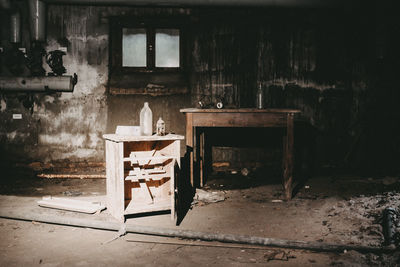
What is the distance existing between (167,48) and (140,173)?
139 inches

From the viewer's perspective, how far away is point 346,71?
6.57 meters

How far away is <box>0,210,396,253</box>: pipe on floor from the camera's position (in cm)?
304

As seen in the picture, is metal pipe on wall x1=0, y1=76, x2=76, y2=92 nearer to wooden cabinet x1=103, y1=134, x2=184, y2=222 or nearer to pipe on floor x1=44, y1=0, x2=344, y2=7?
pipe on floor x1=44, y1=0, x2=344, y2=7

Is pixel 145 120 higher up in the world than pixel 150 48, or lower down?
lower down

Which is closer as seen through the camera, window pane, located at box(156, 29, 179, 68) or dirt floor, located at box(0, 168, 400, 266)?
dirt floor, located at box(0, 168, 400, 266)

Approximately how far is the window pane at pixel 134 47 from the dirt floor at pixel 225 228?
2463 millimetres

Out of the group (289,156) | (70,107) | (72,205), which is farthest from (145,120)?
(70,107)

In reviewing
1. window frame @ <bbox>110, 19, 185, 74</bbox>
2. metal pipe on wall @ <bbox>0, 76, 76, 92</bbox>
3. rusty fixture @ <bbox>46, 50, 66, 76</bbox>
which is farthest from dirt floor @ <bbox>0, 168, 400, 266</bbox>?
window frame @ <bbox>110, 19, 185, 74</bbox>

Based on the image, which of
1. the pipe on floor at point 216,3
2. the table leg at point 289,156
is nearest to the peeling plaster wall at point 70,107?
the pipe on floor at point 216,3

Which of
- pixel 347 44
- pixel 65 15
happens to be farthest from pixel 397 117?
pixel 65 15

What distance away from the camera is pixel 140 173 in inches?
151

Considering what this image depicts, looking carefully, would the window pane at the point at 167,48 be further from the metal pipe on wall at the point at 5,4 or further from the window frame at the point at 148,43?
the metal pipe on wall at the point at 5,4

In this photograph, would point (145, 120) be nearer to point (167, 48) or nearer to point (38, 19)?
point (167, 48)

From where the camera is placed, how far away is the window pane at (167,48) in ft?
21.9
